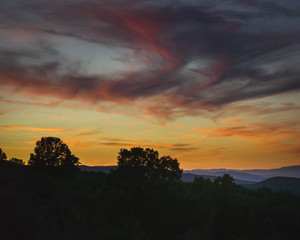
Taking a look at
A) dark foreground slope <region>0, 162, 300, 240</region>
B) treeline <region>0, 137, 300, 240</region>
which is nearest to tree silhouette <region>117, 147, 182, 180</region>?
treeline <region>0, 137, 300, 240</region>

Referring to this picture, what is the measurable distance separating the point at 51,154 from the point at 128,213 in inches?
965

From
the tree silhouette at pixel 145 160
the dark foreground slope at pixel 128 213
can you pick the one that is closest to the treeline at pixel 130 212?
the dark foreground slope at pixel 128 213

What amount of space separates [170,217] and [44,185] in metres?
9.37

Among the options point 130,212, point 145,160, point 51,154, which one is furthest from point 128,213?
point 51,154

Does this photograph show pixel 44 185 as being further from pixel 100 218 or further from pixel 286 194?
pixel 286 194

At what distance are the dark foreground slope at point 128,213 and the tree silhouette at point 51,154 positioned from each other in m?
18.0

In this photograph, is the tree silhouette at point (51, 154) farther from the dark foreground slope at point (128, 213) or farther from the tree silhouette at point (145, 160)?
the dark foreground slope at point (128, 213)

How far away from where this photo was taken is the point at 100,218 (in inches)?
635

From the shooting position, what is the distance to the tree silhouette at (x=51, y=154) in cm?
3803

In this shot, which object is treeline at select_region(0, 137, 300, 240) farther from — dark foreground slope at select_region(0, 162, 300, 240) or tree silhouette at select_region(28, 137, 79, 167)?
tree silhouette at select_region(28, 137, 79, 167)

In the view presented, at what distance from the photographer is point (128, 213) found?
60.2ft

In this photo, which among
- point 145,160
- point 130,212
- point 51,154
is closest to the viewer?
point 130,212

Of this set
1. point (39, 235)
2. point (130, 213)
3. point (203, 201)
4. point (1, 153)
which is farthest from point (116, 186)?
point (1, 153)

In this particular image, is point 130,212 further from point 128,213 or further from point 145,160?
point 145,160
